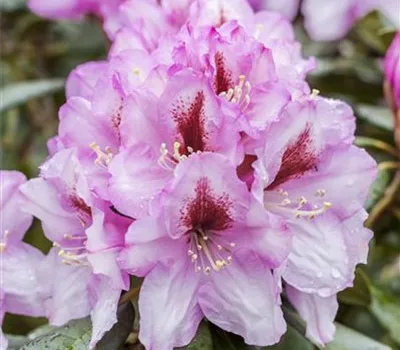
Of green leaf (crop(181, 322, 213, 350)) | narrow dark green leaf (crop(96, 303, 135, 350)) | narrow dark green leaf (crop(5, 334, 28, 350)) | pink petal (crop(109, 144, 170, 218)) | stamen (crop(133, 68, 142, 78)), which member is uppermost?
stamen (crop(133, 68, 142, 78))

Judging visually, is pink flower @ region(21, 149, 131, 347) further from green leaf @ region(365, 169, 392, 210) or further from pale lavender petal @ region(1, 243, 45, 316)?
green leaf @ region(365, 169, 392, 210)

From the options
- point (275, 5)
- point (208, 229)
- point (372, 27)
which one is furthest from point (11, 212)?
point (372, 27)

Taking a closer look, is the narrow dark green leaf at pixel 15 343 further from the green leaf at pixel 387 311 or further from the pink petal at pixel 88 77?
the green leaf at pixel 387 311

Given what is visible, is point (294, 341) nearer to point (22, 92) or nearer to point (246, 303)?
point (246, 303)

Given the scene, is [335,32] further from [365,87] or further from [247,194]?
[247,194]

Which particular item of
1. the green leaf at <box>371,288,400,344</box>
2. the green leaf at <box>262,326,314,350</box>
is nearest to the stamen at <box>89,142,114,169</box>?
the green leaf at <box>262,326,314,350</box>

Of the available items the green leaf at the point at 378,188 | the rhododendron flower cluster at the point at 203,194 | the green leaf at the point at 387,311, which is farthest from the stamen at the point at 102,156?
the green leaf at the point at 387,311

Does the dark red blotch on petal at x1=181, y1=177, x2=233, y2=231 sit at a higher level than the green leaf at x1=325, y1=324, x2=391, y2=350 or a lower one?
higher

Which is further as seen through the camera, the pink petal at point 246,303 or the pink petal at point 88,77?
the pink petal at point 88,77

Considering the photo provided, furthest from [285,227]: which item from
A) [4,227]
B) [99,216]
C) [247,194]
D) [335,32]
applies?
[335,32]
